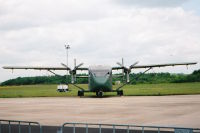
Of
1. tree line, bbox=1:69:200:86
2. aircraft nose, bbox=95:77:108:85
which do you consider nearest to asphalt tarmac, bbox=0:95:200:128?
aircraft nose, bbox=95:77:108:85

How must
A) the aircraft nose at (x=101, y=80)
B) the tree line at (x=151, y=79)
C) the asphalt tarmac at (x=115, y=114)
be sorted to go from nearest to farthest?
the asphalt tarmac at (x=115, y=114), the aircraft nose at (x=101, y=80), the tree line at (x=151, y=79)

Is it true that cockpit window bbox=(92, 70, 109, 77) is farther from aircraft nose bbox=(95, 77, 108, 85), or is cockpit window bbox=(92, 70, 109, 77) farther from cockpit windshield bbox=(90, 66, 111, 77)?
aircraft nose bbox=(95, 77, 108, 85)

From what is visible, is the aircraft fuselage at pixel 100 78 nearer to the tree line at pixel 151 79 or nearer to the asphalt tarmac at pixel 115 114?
the asphalt tarmac at pixel 115 114

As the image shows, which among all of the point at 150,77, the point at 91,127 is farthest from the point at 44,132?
the point at 150,77

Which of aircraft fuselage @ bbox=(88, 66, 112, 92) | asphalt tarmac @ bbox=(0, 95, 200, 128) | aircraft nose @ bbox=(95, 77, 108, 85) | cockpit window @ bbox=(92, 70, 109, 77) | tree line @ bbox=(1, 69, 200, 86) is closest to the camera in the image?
asphalt tarmac @ bbox=(0, 95, 200, 128)

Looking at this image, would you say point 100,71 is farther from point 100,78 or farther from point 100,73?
point 100,78

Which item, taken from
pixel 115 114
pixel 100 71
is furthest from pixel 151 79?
pixel 115 114

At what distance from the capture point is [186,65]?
43.0m

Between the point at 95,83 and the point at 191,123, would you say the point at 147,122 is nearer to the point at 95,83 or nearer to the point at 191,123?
the point at 191,123

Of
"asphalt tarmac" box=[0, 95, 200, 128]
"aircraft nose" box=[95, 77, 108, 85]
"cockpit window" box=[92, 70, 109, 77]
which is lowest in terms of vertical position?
"asphalt tarmac" box=[0, 95, 200, 128]

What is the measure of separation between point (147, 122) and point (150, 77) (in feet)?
389

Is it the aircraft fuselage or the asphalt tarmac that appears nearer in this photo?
the asphalt tarmac

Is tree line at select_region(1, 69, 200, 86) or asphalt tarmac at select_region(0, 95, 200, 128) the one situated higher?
tree line at select_region(1, 69, 200, 86)

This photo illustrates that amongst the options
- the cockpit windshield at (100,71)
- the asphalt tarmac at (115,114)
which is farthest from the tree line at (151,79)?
the asphalt tarmac at (115,114)
